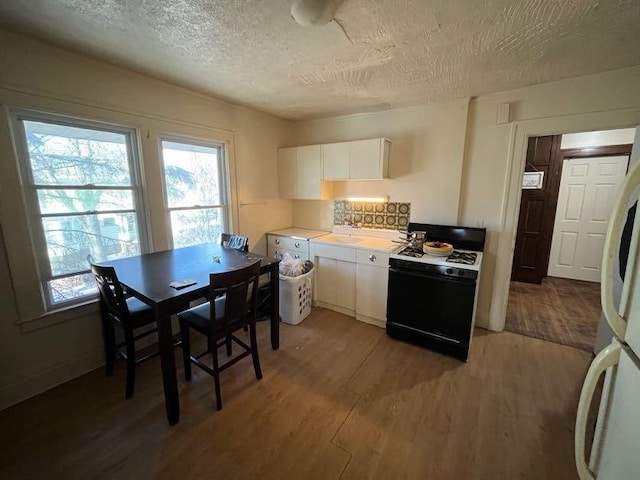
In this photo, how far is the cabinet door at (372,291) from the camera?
9.58 ft

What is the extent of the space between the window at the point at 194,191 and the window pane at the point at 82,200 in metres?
0.39

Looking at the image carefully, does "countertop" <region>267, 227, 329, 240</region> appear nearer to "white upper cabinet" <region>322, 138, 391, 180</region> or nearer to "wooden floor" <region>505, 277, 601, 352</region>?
"white upper cabinet" <region>322, 138, 391, 180</region>

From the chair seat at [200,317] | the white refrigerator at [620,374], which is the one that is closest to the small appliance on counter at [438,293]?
the white refrigerator at [620,374]

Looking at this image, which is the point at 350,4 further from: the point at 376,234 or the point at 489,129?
the point at 376,234

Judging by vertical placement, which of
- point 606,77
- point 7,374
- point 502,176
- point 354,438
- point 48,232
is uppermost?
point 606,77

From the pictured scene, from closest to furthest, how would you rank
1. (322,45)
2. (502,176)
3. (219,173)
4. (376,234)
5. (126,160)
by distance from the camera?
(322,45) → (126,160) → (502,176) → (219,173) → (376,234)

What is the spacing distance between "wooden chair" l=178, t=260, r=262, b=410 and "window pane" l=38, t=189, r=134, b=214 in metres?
1.19

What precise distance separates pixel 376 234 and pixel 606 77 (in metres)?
2.44

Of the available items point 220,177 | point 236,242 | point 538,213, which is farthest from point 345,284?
point 538,213

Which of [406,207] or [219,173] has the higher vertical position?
[219,173]

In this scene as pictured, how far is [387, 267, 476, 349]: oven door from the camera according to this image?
2367 mm

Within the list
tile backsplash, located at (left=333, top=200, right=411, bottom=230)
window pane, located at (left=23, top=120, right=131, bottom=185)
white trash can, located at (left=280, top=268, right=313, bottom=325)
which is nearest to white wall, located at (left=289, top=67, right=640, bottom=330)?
tile backsplash, located at (left=333, top=200, right=411, bottom=230)

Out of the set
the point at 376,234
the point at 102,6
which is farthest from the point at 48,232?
the point at 376,234

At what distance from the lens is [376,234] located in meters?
3.51
